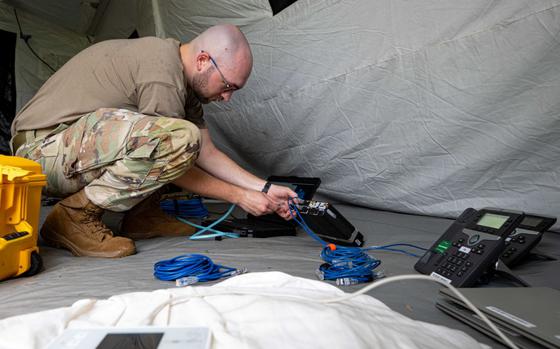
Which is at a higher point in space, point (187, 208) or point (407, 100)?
point (407, 100)

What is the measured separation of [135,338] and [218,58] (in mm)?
1283

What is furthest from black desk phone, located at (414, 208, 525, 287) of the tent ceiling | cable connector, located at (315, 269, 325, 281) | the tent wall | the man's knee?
the tent ceiling

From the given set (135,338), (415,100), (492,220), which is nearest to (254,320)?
(135,338)

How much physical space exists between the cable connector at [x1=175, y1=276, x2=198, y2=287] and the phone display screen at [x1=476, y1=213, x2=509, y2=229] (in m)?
0.73

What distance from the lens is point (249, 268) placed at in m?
1.29

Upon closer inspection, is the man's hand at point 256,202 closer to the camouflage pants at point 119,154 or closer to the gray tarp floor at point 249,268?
the gray tarp floor at point 249,268

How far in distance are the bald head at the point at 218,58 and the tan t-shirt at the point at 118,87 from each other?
0.24 ft

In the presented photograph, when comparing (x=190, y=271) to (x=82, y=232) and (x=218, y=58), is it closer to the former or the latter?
(x=82, y=232)

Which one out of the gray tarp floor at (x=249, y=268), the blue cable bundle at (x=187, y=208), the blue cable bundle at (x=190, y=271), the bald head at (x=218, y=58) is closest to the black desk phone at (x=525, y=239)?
the gray tarp floor at (x=249, y=268)

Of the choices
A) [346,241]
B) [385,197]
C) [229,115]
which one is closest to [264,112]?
[229,115]

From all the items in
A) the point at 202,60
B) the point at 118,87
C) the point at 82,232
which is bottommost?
the point at 82,232

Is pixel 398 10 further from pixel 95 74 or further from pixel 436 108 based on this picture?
pixel 95 74

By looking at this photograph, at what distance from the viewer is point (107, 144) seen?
143cm

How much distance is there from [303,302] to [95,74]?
50.0 inches
